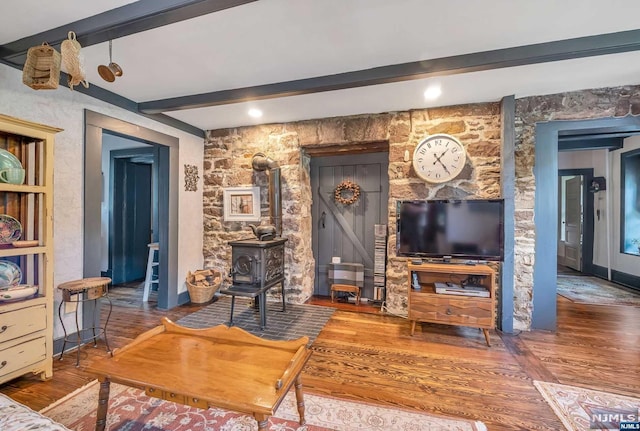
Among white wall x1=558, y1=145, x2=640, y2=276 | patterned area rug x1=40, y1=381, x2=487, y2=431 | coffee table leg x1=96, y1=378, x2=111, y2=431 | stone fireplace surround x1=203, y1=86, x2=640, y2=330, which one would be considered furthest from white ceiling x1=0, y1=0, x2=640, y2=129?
white wall x1=558, y1=145, x2=640, y2=276

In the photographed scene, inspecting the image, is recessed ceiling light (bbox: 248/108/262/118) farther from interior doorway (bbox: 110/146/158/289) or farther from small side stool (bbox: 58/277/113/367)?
small side stool (bbox: 58/277/113/367)

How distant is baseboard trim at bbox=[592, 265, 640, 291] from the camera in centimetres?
434

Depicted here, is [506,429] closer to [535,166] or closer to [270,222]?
[535,166]

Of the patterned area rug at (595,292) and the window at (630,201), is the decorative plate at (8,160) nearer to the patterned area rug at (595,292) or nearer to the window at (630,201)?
the patterned area rug at (595,292)

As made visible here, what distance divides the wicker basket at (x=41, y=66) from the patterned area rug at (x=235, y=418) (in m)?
2.08

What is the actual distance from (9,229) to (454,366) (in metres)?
3.56

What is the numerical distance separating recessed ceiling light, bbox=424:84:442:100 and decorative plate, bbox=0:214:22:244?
3623mm

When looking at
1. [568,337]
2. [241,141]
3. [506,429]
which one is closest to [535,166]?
[568,337]

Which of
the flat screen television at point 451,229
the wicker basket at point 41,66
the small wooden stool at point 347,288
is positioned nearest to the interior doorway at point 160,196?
the wicker basket at point 41,66

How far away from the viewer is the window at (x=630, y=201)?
175 inches

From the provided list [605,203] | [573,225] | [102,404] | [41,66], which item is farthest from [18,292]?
[573,225]

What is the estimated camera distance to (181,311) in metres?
3.48

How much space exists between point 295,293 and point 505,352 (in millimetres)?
2406

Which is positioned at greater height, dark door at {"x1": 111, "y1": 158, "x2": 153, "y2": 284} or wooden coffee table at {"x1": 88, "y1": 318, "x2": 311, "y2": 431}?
dark door at {"x1": 111, "y1": 158, "x2": 153, "y2": 284}
